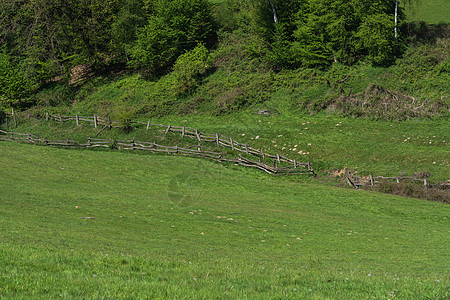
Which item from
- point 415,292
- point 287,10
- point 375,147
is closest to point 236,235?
point 415,292

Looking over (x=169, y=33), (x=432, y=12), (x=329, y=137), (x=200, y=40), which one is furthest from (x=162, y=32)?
(x=432, y=12)

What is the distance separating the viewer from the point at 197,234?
19.9 meters

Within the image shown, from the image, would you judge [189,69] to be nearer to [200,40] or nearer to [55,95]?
[200,40]

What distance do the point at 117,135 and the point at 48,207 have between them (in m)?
29.2

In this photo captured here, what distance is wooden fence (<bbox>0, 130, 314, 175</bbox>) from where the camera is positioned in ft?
130

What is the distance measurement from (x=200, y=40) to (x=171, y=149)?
3510 cm

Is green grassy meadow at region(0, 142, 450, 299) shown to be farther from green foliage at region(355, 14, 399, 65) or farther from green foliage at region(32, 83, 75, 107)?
green foliage at region(32, 83, 75, 107)

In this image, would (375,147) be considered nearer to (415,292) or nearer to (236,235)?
(236,235)

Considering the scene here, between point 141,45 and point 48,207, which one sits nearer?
point 48,207

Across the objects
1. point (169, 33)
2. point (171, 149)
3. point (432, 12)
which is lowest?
point (171, 149)

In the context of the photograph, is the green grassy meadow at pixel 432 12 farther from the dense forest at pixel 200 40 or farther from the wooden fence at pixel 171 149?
the wooden fence at pixel 171 149

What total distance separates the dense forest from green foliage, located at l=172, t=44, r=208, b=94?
172mm

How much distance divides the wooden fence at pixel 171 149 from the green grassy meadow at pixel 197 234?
150cm

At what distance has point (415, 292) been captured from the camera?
31.2 ft
